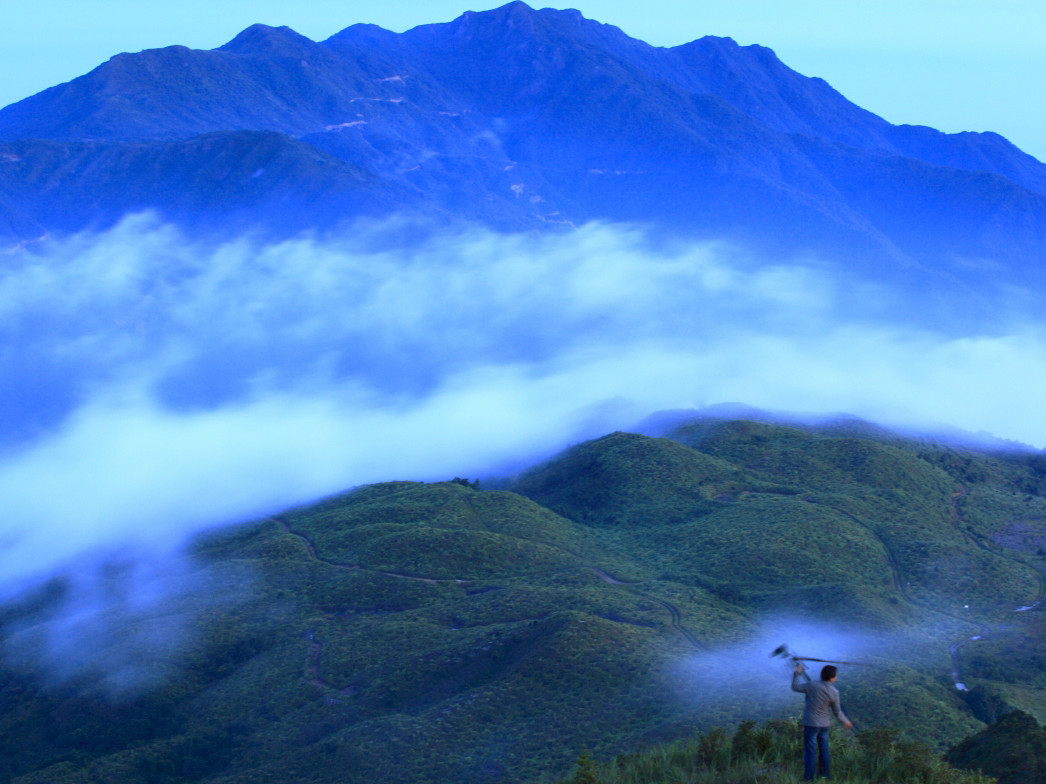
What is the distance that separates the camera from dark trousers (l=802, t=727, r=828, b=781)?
2027 centimetres

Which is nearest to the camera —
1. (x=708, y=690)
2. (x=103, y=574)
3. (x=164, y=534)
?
(x=708, y=690)

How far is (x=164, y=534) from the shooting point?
9675 cm

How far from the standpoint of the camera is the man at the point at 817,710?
19.5 meters

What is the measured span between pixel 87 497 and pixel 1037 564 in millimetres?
123877

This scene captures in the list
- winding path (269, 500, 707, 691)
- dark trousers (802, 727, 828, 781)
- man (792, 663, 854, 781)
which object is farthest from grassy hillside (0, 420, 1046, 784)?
man (792, 663, 854, 781)

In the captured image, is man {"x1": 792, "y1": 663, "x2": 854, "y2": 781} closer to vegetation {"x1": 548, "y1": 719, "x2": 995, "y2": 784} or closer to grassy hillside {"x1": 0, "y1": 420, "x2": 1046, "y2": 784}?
vegetation {"x1": 548, "y1": 719, "x2": 995, "y2": 784}

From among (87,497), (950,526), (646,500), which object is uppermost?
(87,497)

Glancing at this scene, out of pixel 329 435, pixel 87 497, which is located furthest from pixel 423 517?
pixel 329 435

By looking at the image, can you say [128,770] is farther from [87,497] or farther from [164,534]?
[87,497]

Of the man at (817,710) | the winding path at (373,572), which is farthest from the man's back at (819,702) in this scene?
the winding path at (373,572)

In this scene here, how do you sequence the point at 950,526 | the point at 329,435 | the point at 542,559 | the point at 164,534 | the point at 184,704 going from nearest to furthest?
the point at 184,704 < the point at 542,559 < the point at 950,526 < the point at 164,534 < the point at 329,435

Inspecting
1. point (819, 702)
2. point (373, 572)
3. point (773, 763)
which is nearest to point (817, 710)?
point (819, 702)

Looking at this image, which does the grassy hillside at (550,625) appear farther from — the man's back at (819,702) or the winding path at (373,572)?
the man's back at (819,702)

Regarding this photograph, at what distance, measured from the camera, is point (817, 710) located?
1975 cm
